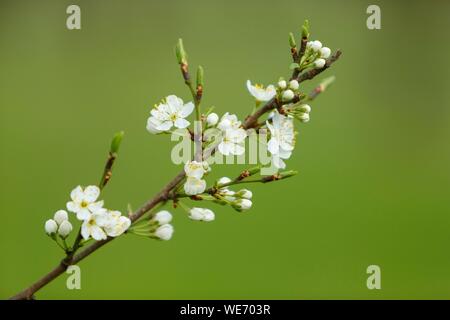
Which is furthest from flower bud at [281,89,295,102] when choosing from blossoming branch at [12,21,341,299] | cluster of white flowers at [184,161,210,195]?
cluster of white flowers at [184,161,210,195]

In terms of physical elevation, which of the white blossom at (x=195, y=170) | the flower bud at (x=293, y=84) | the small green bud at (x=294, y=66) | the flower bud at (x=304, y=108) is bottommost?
the white blossom at (x=195, y=170)

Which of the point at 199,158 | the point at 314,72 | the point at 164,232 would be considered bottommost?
the point at 164,232

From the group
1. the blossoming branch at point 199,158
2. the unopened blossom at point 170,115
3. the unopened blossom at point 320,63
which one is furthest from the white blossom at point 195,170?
the unopened blossom at point 320,63

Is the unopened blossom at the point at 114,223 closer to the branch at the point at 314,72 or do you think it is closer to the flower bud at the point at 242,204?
the flower bud at the point at 242,204

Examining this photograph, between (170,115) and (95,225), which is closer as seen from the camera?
(95,225)

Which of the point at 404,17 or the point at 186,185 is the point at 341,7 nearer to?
the point at 404,17

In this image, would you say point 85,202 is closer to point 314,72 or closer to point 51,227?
point 51,227

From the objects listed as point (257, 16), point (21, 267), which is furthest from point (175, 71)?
point (21, 267)

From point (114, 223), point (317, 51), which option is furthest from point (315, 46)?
point (114, 223)

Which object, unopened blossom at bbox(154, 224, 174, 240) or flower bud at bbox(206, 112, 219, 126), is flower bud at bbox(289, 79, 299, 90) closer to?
flower bud at bbox(206, 112, 219, 126)
